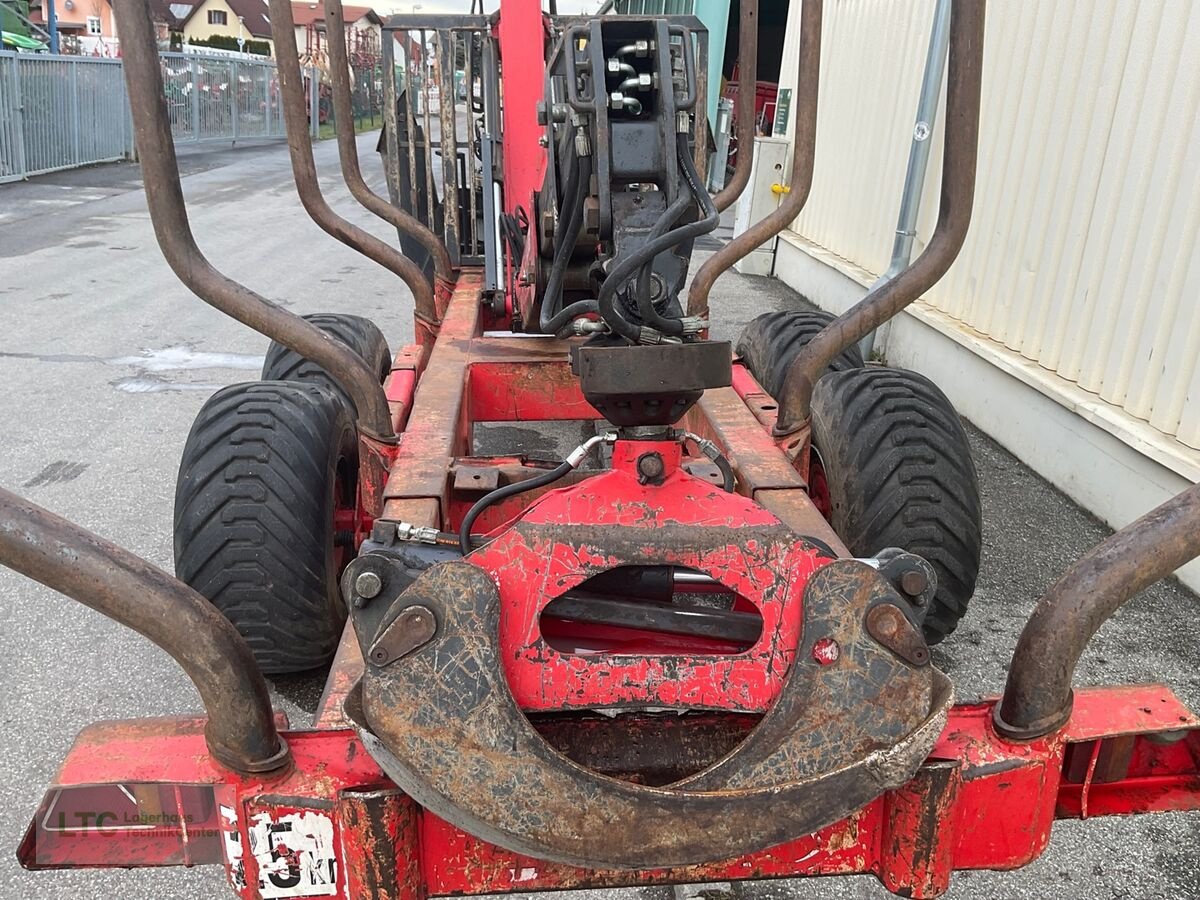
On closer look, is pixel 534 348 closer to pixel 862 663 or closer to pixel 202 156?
pixel 862 663

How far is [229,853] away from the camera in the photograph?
1539mm

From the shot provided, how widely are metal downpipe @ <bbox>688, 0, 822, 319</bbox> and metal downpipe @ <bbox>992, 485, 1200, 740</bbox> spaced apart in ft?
5.25

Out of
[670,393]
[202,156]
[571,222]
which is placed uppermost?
[571,222]

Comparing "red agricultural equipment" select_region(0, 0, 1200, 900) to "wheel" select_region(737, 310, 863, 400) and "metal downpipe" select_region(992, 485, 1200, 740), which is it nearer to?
"metal downpipe" select_region(992, 485, 1200, 740)

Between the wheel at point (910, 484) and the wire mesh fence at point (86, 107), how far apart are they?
8.79 meters

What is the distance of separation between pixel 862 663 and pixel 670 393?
56 cm

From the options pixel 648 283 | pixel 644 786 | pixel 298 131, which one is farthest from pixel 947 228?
pixel 298 131

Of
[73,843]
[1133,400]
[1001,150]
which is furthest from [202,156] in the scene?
[73,843]

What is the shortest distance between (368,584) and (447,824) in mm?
399

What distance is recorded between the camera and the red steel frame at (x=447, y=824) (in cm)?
152

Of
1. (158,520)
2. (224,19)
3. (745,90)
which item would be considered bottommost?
(158,520)

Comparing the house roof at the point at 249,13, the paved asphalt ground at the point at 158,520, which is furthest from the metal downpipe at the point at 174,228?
the house roof at the point at 249,13

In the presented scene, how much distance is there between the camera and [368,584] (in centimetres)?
164

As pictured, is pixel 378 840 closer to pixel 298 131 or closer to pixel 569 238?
pixel 569 238
